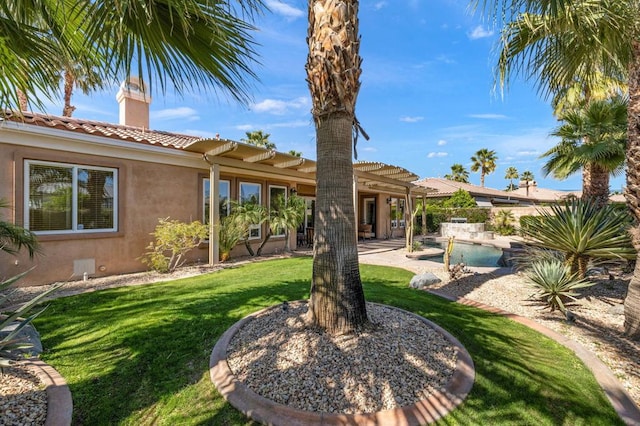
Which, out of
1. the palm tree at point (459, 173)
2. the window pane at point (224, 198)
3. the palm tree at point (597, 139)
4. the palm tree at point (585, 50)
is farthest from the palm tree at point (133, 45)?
the palm tree at point (459, 173)

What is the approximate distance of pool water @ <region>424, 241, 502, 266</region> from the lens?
13.7 meters

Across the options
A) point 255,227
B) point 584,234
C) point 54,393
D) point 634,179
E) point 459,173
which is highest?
point 459,173

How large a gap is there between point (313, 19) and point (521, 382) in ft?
17.4

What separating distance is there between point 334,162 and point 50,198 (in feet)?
28.3

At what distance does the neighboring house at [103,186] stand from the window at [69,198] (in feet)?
0.07

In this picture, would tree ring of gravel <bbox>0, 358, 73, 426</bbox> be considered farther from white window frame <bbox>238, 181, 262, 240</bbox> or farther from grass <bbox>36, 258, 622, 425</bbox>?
white window frame <bbox>238, 181, 262, 240</bbox>

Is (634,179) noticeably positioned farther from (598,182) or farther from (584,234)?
(598,182)

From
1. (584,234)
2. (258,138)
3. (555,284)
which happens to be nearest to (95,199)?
(555,284)

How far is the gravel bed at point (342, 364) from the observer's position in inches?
116

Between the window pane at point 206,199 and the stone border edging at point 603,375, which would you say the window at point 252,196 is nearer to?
the window pane at point 206,199

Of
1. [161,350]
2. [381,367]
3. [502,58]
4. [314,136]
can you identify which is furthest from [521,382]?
[502,58]

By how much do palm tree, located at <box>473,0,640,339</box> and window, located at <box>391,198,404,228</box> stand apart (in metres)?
17.5

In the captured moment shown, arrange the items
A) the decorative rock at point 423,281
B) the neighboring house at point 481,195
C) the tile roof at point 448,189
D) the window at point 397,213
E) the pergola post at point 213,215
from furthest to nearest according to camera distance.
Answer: the neighboring house at point 481,195, the tile roof at point 448,189, the window at point 397,213, the pergola post at point 213,215, the decorative rock at point 423,281

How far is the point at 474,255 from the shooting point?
16234 millimetres
